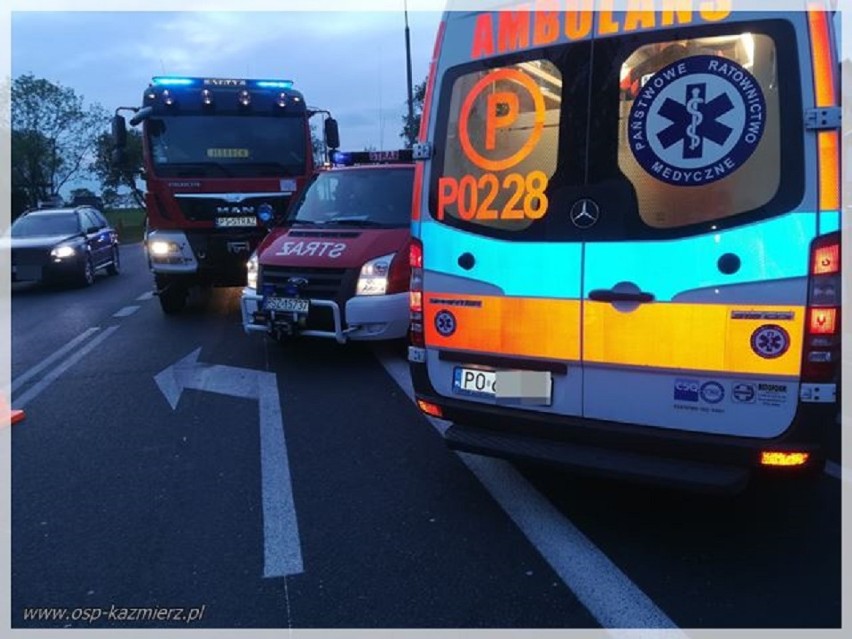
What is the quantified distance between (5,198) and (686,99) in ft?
111

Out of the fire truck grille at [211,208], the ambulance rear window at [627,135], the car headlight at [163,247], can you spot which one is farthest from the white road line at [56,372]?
the ambulance rear window at [627,135]

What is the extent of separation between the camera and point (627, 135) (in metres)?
3.19

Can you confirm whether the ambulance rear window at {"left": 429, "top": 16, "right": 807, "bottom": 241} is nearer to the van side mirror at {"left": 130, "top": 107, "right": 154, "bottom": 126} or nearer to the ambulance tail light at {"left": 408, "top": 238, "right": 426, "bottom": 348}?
the ambulance tail light at {"left": 408, "top": 238, "right": 426, "bottom": 348}

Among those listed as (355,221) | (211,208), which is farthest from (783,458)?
(211,208)

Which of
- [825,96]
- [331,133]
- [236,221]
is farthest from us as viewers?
[331,133]

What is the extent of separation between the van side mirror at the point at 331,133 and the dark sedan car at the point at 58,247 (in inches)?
247

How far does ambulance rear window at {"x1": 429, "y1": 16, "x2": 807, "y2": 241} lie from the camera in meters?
2.87

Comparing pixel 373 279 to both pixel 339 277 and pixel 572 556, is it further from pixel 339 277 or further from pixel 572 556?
pixel 572 556

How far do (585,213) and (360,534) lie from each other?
1.93 m

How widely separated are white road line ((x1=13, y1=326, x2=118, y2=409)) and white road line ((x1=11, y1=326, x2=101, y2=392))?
153mm

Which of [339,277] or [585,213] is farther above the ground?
[585,213]

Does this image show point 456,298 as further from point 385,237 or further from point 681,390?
point 385,237

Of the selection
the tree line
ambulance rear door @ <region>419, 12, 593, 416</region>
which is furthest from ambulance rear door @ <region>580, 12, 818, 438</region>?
the tree line

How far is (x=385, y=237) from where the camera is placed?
6.87 m
